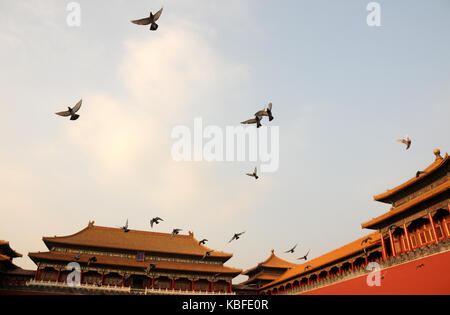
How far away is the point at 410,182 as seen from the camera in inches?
989

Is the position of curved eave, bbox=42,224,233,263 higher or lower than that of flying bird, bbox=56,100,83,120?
higher

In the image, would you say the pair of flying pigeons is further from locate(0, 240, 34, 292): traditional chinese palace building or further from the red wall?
locate(0, 240, 34, 292): traditional chinese palace building

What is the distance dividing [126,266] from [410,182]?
30492mm

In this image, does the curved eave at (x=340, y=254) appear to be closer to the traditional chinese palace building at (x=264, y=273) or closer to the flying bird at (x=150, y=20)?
the traditional chinese palace building at (x=264, y=273)

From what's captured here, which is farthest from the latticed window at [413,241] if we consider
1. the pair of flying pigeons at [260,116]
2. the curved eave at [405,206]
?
the pair of flying pigeons at [260,116]

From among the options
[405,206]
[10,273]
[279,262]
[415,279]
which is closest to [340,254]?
[405,206]

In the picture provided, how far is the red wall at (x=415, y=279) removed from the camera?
18.5 metres

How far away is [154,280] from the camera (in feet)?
126

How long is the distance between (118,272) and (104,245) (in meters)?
4.65

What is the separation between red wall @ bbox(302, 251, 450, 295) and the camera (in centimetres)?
1845

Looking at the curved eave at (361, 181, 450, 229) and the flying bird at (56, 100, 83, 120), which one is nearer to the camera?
the flying bird at (56, 100, 83, 120)

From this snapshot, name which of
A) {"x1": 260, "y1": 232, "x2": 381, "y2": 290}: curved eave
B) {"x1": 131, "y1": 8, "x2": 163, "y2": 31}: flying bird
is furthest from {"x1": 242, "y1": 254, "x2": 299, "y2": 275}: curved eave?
{"x1": 131, "y1": 8, "x2": 163, "y2": 31}: flying bird
